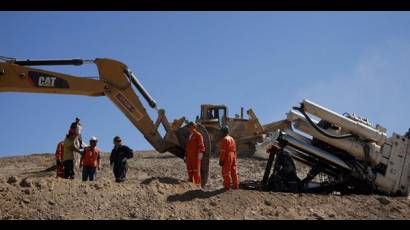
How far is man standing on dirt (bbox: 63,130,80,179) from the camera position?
14.9 metres

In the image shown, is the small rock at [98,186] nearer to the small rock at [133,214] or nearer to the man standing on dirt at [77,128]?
the small rock at [133,214]

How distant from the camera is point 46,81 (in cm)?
1456

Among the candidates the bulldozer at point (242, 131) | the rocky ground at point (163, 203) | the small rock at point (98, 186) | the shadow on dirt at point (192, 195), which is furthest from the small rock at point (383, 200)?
the bulldozer at point (242, 131)

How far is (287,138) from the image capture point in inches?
552

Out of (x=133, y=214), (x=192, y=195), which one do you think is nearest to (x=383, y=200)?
(x=192, y=195)

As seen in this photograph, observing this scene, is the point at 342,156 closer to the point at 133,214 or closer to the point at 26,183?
the point at 133,214

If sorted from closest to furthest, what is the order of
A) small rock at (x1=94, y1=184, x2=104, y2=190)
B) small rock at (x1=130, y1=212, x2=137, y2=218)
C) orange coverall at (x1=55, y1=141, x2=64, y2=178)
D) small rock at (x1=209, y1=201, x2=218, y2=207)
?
small rock at (x1=130, y1=212, x2=137, y2=218) → small rock at (x1=209, y1=201, x2=218, y2=207) → small rock at (x1=94, y1=184, x2=104, y2=190) → orange coverall at (x1=55, y1=141, x2=64, y2=178)

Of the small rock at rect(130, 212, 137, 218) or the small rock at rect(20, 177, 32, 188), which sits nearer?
the small rock at rect(130, 212, 137, 218)

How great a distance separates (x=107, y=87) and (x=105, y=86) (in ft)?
0.18

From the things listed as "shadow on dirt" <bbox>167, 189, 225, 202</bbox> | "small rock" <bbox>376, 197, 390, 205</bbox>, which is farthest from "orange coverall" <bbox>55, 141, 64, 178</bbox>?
"small rock" <bbox>376, 197, 390, 205</bbox>

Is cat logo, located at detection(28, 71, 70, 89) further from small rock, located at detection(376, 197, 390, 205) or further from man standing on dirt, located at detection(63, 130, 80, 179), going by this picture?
small rock, located at detection(376, 197, 390, 205)

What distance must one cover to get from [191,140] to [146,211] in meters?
2.82

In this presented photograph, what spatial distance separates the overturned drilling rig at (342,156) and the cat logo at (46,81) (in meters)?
5.30
